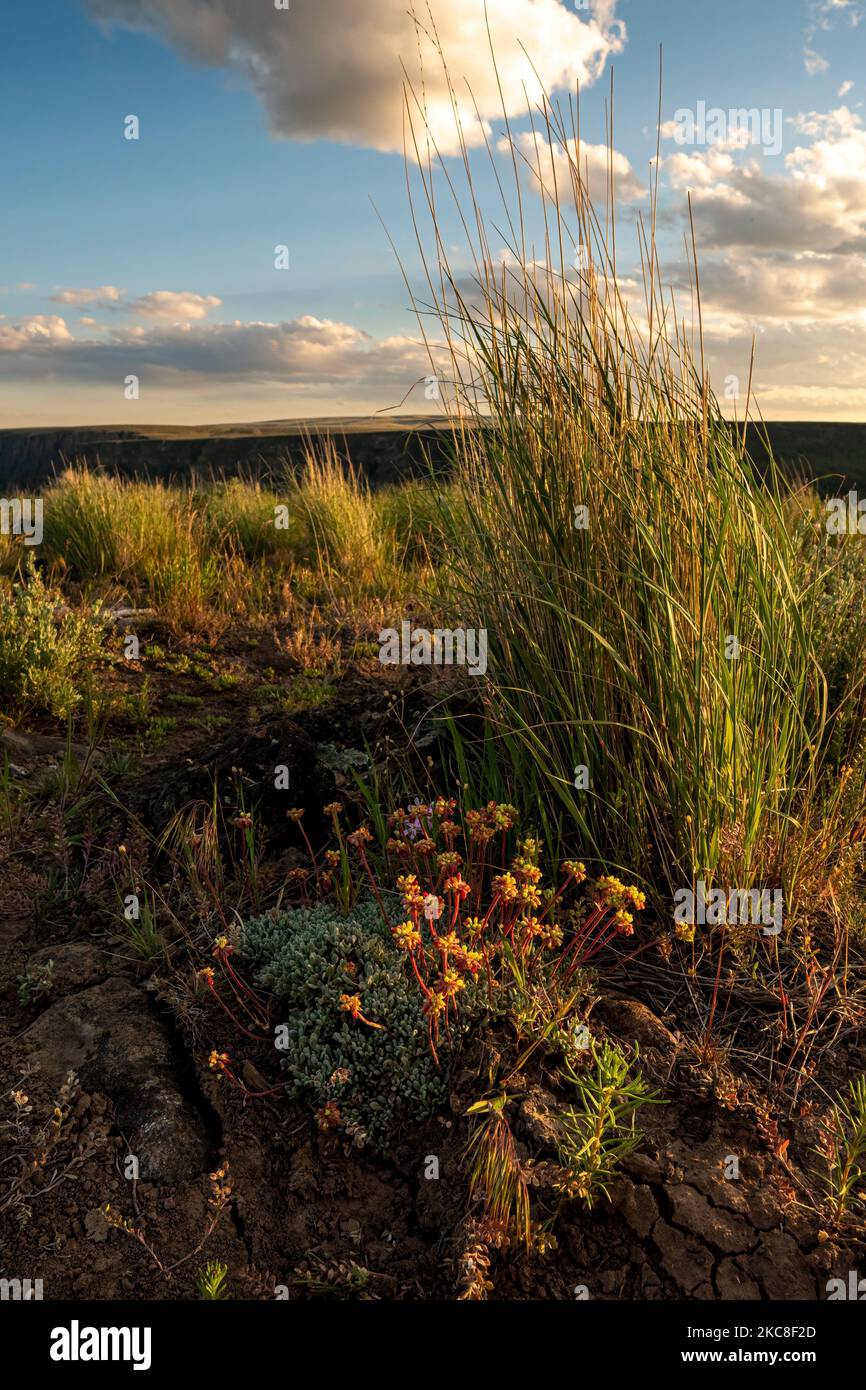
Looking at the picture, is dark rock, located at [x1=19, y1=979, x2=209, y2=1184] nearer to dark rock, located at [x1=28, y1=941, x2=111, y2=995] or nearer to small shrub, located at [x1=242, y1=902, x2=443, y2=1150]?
dark rock, located at [x1=28, y1=941, x2=111, y2=995]

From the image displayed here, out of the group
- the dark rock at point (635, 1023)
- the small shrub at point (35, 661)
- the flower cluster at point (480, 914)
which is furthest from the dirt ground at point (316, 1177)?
the small shrub at point (35, 661)

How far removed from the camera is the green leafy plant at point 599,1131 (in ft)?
6.48

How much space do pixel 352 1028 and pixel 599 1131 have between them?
0.72 m

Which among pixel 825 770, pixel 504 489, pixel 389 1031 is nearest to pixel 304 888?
pixel 389 1031

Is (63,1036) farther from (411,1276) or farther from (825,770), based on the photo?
(825,770)

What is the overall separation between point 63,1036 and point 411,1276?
3.94 ft

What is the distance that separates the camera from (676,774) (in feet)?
8.64

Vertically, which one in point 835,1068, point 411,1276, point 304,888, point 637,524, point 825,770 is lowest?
point 411,1276

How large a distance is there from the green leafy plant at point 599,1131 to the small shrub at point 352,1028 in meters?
0.38

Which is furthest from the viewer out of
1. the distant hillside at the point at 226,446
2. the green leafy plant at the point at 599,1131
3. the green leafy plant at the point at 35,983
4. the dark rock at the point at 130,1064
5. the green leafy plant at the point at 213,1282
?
the distant hillside at the point at 226,446

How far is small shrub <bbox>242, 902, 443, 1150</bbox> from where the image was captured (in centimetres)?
227

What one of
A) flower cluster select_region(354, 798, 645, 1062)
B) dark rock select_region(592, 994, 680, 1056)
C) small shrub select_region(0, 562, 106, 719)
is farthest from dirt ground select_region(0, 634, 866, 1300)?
small shrub select_region(0, 562, 106, 719)

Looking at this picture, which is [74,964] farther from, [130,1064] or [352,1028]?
[352,1028]

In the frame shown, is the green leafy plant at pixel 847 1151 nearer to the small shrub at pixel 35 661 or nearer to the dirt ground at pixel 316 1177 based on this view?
the dirt ground at pixel 316 1177
